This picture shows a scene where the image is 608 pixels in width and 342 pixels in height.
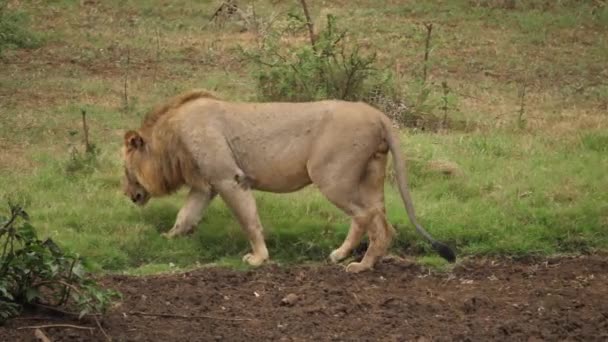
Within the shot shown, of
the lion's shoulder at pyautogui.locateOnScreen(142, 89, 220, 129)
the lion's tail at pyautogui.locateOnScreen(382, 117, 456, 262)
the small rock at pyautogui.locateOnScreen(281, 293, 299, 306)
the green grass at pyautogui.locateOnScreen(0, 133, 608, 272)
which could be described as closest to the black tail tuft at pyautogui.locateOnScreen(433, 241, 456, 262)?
the lion's tail at pyautogui.locateOnScreen(382, 117, 456, 262)

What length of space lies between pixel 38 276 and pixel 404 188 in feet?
8.68

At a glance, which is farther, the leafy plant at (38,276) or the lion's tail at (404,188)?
the lion's tail at (404,188)

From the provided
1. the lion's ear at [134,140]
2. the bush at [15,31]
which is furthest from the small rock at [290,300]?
the bush at [15,31]

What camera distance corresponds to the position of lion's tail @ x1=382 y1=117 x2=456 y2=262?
8.24 m

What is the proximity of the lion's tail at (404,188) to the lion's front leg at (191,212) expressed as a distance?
1.43 meters

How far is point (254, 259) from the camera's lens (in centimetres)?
869

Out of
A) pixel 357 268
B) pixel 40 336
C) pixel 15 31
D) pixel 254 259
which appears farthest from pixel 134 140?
pixel 15 31

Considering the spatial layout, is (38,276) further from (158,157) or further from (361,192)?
(361,192)

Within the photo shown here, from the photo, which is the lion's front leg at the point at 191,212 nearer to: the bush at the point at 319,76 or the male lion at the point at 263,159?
the male lion at the point at 263,159

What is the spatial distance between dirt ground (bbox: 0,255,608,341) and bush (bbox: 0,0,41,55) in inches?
354

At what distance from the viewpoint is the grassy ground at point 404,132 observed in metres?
9.17

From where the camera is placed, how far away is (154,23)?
18141 millimetres

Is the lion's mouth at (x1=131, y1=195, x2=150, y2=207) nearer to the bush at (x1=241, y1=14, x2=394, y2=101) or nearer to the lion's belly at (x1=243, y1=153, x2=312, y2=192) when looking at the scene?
the lion's belly at (x1=243, y1=153, x2=312, y2=192)

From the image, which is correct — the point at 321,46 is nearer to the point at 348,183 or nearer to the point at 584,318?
the point at 348,183
